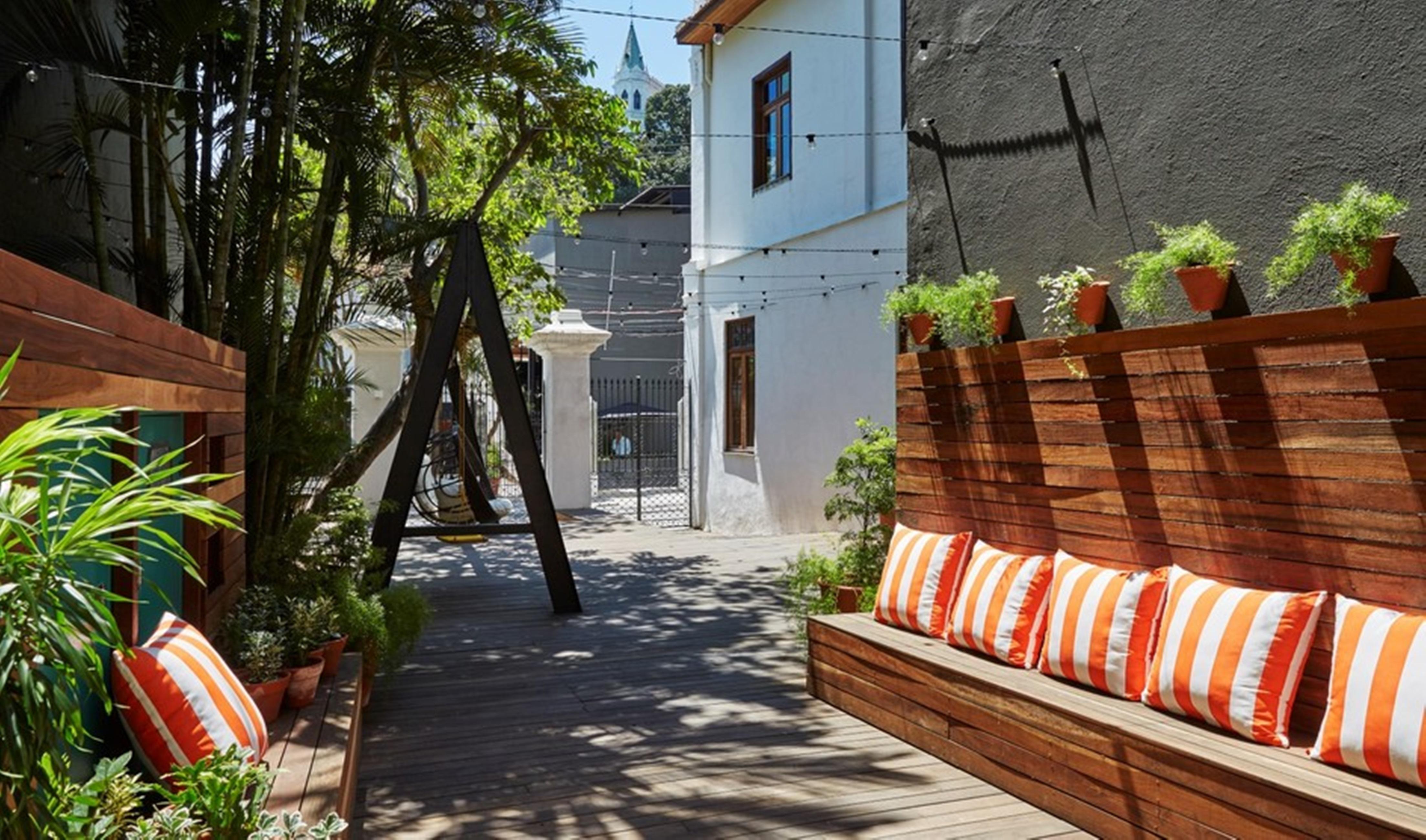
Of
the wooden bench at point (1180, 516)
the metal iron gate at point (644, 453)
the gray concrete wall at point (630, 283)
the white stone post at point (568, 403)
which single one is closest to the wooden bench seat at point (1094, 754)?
the wooden bench at point (1180, 516)

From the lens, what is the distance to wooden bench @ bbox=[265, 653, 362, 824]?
2719 mm

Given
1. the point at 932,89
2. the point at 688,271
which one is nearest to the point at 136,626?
the point at 932,89

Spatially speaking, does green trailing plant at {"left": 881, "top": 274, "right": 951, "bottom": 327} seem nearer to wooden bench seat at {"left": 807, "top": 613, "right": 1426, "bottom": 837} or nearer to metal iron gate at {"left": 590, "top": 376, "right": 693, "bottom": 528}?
wooden bench seat at {"left": 807, "top": 613, "right": 1426, "bottom": 837}

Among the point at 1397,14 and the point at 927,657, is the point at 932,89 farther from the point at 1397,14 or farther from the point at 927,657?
the point at 927,657

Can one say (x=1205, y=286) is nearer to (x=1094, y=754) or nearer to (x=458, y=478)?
(x=1094, y=754)

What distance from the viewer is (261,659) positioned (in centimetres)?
350

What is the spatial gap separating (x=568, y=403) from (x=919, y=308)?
28.2 feet

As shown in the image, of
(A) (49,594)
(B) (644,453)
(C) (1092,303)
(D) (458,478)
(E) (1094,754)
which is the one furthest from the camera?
(B) (644,453)

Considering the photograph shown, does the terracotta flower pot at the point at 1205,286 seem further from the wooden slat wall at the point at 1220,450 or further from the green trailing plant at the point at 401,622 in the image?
the green trailing plant at the point at 401,622

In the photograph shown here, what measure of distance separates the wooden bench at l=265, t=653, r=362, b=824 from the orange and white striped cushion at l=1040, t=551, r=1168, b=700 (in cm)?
230

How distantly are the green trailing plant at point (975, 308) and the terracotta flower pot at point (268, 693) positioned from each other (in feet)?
9.53

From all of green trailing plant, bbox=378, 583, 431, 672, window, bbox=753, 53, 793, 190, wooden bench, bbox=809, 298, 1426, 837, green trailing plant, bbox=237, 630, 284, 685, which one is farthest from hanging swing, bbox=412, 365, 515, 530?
wooden bench, bbox=809, 298, 1426, 837

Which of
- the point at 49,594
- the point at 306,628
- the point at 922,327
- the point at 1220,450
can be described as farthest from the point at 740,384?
the point at 49,594

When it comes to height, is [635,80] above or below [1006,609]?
above
